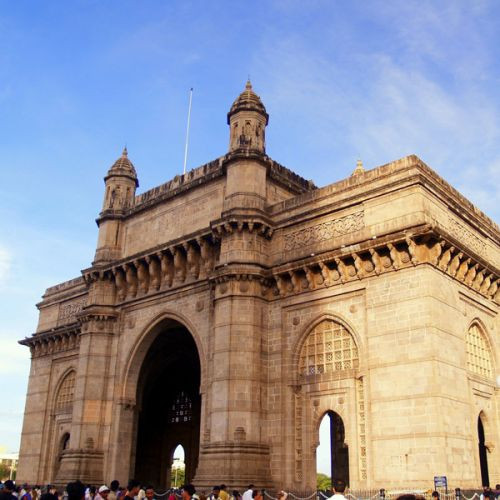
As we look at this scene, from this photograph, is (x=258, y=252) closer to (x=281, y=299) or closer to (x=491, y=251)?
(x=281, y=299)

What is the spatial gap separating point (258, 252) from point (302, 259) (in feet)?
6.40

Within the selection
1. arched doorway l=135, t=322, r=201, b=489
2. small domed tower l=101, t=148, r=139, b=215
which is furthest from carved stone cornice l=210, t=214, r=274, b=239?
arched doorway l=135, t=322, r=201, b=489

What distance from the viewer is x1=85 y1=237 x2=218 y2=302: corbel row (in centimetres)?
2428

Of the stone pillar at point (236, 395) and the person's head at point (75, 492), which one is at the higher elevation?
the stone pillar at point (236, 395)

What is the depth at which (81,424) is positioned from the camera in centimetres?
Result: 2611

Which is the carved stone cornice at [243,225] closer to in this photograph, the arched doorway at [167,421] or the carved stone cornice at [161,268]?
the carved stone cornice at [161,268]

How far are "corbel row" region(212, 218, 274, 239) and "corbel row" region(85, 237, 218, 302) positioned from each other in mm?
1157

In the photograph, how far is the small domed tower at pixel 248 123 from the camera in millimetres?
24188

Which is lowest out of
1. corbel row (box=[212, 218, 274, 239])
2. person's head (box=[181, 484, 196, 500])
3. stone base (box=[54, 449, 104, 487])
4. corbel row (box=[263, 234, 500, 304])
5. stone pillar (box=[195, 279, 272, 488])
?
person's head (box=[181, 484, 196, 500])

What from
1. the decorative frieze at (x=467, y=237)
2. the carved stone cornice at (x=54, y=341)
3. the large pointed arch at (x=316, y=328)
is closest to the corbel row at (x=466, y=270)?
the decorative frieze at (x=467, y=237)

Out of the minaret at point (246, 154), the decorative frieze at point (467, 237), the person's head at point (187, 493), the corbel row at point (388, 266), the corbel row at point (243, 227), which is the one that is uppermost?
the minaret at point (246, 154)

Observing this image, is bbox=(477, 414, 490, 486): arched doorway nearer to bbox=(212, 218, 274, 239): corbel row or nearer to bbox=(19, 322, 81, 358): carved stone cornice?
bbox=(212, 218, 274, 239): corbel row

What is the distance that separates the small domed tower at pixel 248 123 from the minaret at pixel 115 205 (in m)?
7.03

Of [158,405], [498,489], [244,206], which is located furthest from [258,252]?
[158,405]
